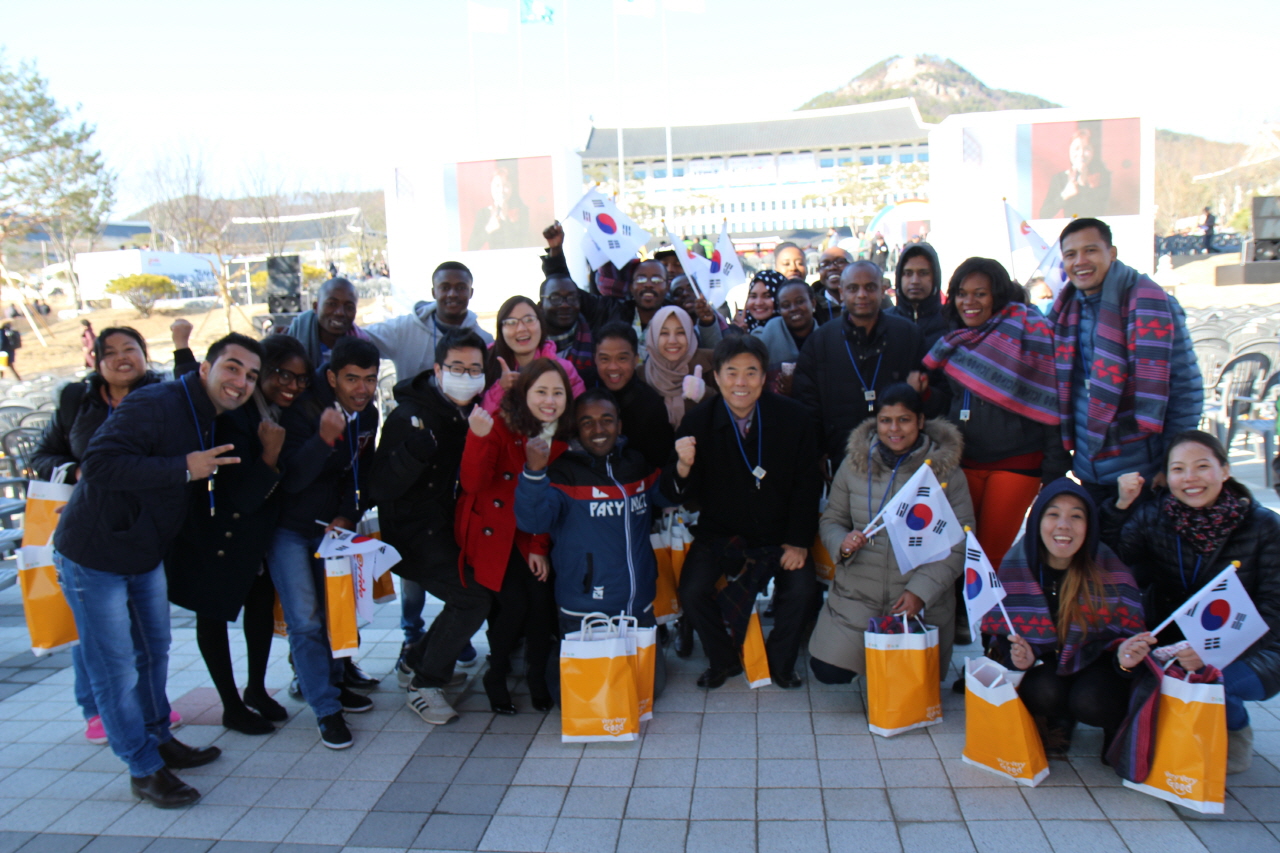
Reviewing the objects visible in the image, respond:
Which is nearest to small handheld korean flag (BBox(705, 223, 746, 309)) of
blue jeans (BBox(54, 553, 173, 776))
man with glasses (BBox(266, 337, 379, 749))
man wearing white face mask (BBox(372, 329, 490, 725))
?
man wearing white face mask (BBox(372, 329, 490, 725))

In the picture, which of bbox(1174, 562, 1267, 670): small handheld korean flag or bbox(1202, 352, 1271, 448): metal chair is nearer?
bbox(1174, 562, 1267, 670): small handheld korean flag

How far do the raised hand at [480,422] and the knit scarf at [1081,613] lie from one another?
7.38 feet

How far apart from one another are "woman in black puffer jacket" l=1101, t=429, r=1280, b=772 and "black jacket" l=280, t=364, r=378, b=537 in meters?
3.43

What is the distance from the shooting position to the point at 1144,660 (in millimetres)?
3131

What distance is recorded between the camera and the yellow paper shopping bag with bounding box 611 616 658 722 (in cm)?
372

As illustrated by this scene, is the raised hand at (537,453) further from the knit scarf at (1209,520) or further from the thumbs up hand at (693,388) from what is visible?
the knit scarf at (1209,520)

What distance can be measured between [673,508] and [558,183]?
2768cm

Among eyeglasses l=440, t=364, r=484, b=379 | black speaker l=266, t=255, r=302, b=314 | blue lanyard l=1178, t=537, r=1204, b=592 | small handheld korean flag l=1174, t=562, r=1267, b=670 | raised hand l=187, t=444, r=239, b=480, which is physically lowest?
small handheld korean flag l=1174, t=562, r=1267, b=670

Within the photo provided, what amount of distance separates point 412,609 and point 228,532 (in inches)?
51.3

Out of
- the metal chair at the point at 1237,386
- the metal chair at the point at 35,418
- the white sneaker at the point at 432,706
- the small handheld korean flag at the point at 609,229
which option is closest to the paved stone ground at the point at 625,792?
the white sneaker at the point at 432,706

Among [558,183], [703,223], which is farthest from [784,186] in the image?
[558,183]

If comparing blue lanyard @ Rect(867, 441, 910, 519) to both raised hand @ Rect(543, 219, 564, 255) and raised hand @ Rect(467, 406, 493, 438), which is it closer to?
raised hand @ Rect(467, 406, 493, 438)

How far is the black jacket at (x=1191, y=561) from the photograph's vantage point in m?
3.19

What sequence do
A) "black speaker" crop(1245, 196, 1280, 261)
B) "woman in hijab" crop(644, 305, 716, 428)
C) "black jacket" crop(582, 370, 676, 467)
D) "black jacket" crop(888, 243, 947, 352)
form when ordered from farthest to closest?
"black speaker" crop(1245, 196, 1280, 261), "black jacket" crop(888, 243, 947, 352), "woman in hijab" crop(644, 305, 716, 428), "black jacket" crop(582, 370, 676, 467)
